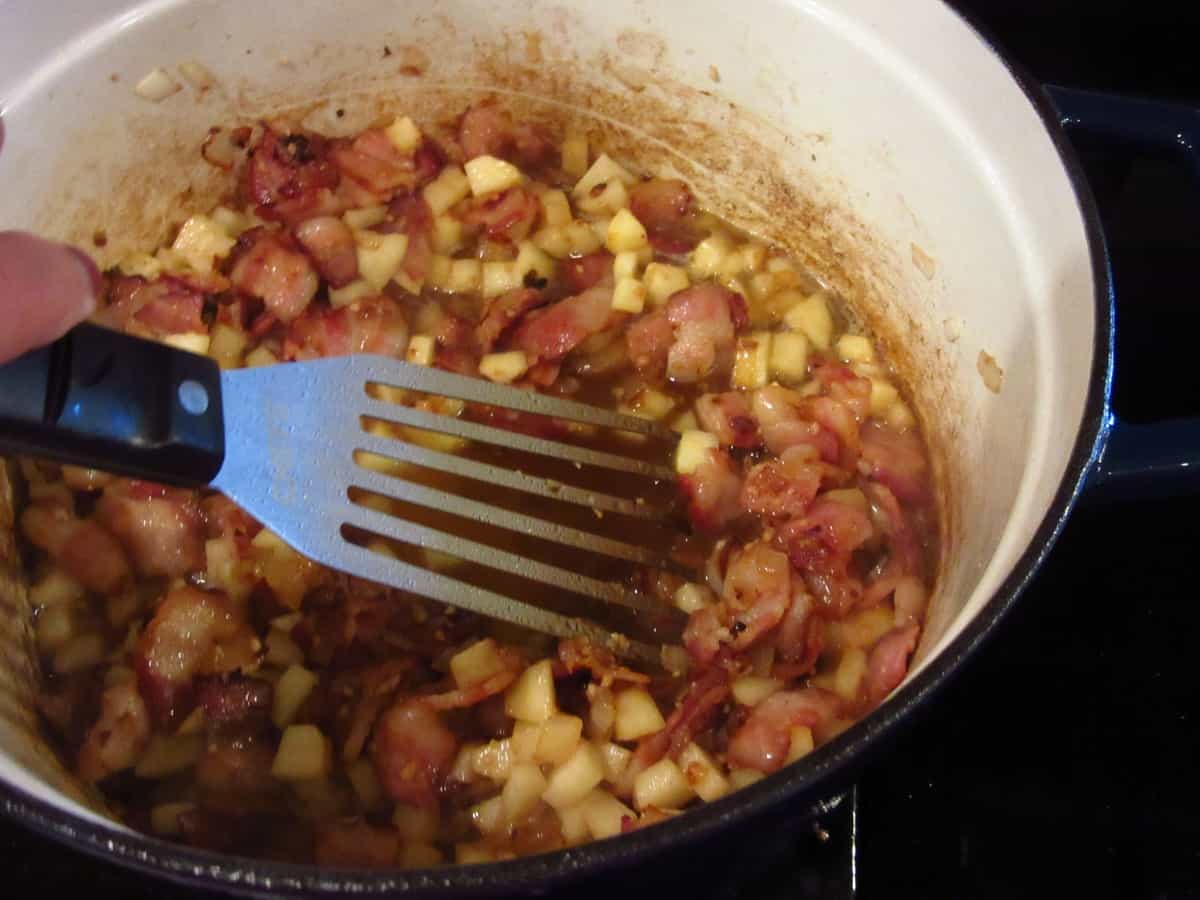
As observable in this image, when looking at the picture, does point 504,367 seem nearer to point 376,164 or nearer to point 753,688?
point 376,164

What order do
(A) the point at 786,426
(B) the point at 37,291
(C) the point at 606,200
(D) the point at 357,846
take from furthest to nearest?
(C) the point at 606,200 < (A) the point at 786,426 < (D) the point at 357,846 < (B) the point at 37,291

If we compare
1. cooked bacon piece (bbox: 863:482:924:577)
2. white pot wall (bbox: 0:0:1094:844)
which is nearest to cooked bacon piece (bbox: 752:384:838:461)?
cooked bacon piece (bbox: 863:482:924:577)

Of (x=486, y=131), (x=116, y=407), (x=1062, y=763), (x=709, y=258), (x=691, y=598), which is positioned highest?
(x=116, y=407)

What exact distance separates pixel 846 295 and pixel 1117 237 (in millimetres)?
566

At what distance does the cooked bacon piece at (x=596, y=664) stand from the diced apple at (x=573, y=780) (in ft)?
0.39

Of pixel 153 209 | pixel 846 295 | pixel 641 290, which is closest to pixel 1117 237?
pixel 846 295

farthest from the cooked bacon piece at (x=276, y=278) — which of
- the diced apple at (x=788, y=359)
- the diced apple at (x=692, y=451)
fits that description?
the diced apple at (x=788, y=359)

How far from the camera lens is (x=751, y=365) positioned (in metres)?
1.95

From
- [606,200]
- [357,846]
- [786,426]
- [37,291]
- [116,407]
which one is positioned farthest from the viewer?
[606,200]

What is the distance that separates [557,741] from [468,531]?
397mm

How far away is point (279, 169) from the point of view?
207 centimetres

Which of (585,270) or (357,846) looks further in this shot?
(585,270)

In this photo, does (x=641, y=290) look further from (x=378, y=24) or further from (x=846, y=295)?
(x=378, y=24)

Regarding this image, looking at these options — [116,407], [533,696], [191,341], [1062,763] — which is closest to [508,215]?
[191,341]
